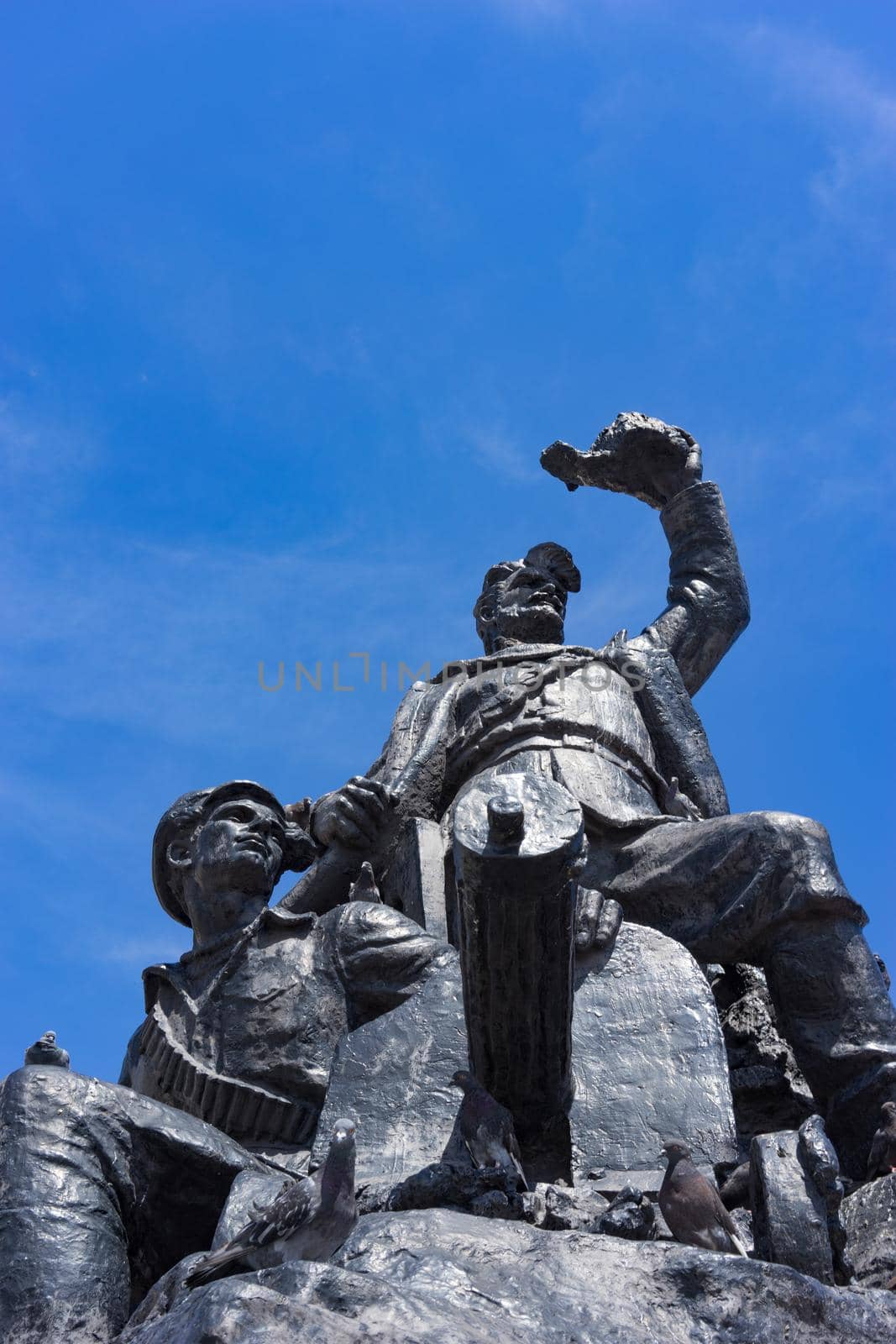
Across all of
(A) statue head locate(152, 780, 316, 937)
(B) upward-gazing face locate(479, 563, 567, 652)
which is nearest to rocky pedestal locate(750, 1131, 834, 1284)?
(A) statue head locate(152, 780, 316, 937)

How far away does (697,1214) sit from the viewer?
14.7ft

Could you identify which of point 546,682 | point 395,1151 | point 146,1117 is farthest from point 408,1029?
point 546,682

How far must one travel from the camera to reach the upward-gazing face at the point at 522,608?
9.38 m

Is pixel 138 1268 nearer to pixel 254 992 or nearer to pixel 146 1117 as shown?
pixel 146 1117

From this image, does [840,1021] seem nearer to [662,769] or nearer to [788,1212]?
[788,1212]

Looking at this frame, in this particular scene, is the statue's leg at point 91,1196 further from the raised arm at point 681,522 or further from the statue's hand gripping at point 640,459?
the statue's hand gripping at point 640,459

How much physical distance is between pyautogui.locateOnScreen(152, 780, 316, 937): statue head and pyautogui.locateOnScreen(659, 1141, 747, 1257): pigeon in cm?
286

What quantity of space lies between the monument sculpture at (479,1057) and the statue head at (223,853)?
2cm

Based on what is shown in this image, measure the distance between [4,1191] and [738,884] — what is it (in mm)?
3089

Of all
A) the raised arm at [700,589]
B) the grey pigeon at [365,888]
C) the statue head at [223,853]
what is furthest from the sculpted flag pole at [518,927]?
the raised arm at [700,589]

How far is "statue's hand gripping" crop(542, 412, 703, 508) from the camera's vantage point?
33.3 ft

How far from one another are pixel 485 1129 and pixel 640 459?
602 centimetres

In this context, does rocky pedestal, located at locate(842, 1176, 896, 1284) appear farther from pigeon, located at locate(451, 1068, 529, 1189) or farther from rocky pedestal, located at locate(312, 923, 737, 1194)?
pigeon, located at locate(451, 1068, 529, 1189)

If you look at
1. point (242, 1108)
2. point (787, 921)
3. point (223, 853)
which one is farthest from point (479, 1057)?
point (223, 853)
